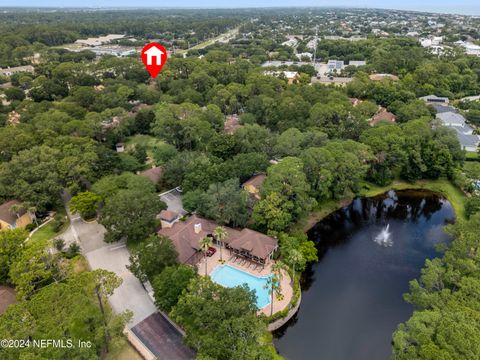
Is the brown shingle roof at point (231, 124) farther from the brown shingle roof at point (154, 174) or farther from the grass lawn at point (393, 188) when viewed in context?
the grass lawn at point (393, 188)

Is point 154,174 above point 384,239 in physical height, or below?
above

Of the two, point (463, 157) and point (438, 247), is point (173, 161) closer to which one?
point (438, 247)

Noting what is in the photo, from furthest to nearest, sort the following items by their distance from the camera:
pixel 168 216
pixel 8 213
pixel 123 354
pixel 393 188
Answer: pixel 393 188 < pixel 8 213 < pixel 168 216 < pixel 123 354

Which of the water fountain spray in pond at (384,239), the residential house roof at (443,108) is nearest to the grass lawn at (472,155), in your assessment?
the residential house roof at (443,108)

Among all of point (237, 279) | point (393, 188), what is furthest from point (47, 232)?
point (393, 188)

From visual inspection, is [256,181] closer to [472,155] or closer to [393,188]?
[393,188]

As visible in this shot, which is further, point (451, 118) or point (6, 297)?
point (451, 118)

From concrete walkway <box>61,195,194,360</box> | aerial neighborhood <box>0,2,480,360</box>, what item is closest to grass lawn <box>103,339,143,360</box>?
aerial neighborhood <box>0,2,480,360</box>
